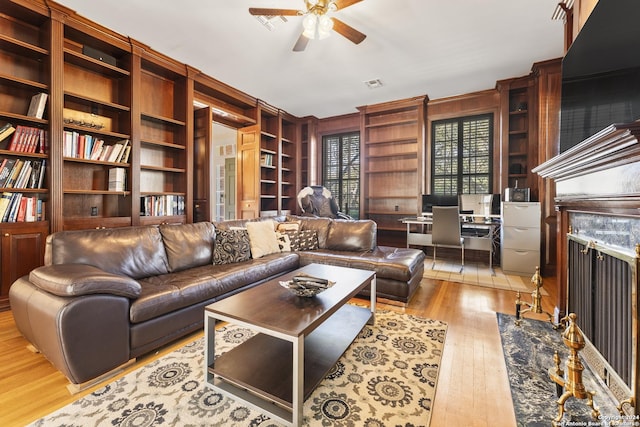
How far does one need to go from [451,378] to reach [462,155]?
14.0 ft

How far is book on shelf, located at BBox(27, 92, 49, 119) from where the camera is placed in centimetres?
260

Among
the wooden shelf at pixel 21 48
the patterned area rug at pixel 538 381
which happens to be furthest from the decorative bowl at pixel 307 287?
the wooden shelf at pixel 21 48

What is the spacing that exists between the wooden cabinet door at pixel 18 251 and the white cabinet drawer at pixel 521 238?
538 cm

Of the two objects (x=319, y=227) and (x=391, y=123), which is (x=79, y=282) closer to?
(x=319, y=227)

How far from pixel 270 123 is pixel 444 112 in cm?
337

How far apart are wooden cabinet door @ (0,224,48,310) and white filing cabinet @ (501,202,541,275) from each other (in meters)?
5.38

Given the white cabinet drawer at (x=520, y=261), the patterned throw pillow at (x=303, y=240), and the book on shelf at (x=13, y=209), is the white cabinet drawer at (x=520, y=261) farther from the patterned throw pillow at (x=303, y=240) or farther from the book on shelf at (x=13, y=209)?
the book on shelf at (x=13, y=209)

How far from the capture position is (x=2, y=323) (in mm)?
2225

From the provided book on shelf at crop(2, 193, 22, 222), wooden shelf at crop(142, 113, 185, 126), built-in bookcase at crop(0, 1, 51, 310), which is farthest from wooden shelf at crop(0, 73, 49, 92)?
book on shelf at crop(2, 193, 22, 222)

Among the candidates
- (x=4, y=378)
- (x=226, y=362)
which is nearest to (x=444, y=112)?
(x=226, y=362)

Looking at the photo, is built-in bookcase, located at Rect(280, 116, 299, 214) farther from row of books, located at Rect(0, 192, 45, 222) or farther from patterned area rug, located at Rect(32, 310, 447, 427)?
patterned area rug, located at Rect(32, 310, 447, 427)

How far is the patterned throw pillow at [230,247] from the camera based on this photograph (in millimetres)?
2762

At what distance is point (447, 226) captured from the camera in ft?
13.1

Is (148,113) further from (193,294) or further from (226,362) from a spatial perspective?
(226,362)
